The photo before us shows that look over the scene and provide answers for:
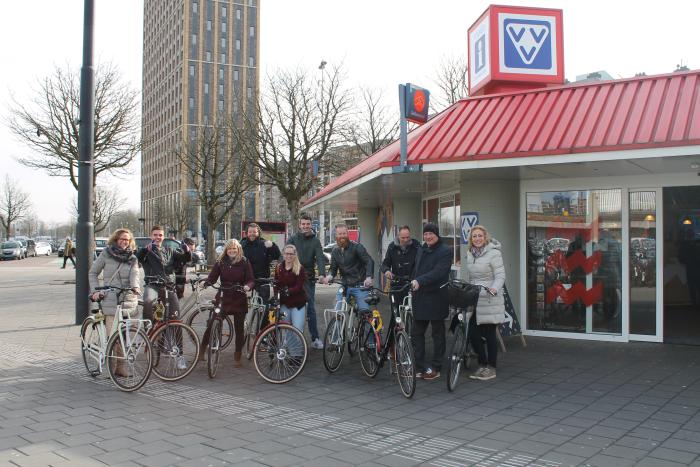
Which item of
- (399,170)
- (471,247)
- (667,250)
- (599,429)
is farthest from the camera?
(667,250)

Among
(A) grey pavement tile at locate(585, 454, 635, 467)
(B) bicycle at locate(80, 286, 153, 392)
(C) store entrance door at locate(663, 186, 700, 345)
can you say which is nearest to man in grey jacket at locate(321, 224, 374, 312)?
(B) bicycle at locate(80, 286, 153, 392)

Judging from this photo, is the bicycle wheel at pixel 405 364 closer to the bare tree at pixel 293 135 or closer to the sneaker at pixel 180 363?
the sneaker at pixel 180 363

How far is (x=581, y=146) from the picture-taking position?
7238mm

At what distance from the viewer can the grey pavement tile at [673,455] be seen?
425cm

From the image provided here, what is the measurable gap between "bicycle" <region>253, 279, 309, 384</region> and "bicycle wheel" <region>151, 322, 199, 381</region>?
2.69ft

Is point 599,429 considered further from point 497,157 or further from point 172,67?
point 172,67

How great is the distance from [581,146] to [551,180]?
Answer: 2244 millimetres

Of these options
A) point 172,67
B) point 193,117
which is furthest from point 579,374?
point 172,67

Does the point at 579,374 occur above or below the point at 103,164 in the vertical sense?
below

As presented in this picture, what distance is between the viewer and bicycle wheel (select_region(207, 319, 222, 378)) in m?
6.82

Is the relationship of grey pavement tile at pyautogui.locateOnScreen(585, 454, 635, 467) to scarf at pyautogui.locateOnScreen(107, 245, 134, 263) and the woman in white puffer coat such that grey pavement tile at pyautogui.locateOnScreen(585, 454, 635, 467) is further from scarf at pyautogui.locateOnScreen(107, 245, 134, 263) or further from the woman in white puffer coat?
scarf at pyautogui.locateOnScreen(107, 245, 134, 263)

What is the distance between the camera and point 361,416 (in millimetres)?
5434

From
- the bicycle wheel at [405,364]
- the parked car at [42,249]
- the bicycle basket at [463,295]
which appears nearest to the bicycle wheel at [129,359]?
the bicycle wheel at [405,364]

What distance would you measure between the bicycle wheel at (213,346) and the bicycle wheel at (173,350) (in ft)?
0.65
